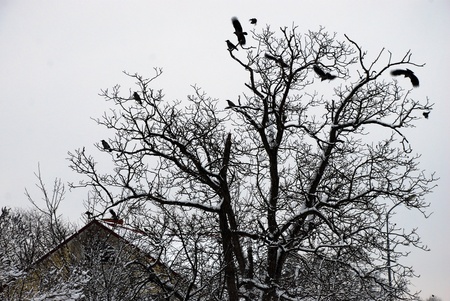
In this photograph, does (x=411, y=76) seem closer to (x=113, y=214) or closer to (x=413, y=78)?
(x=413, y=78)

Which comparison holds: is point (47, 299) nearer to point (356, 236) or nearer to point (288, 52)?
point (356, 236)

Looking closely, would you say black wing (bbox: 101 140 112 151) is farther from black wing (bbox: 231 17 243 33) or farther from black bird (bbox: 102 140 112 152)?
black wing (bbox: 231 17 243 33)

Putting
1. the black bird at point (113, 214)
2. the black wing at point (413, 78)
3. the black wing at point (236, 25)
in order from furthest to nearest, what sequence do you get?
the black bird at point (113, 214) → the black wing at point (236, 25) → the black wing at point (413, 78)

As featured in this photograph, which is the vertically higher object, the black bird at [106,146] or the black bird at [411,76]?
the black bird at [411,76]

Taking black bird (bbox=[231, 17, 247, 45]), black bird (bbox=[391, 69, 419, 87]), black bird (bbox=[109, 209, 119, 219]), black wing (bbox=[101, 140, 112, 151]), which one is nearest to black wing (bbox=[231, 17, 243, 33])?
black bird (bbox=[231, 17, 247, 45])

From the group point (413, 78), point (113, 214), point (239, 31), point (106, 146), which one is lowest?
point (113, 214)

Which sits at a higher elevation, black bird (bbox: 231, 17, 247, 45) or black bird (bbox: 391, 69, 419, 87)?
black bird (bbox: 231, 17, 247, 45)

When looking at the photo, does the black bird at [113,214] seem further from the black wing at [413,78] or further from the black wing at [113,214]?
the black wing at [413,78]

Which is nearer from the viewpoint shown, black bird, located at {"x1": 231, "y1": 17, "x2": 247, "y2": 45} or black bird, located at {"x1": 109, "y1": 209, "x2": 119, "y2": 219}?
black bird, located at {"x1": 231, "y1": 17, "x2": 247, "y2": 45}

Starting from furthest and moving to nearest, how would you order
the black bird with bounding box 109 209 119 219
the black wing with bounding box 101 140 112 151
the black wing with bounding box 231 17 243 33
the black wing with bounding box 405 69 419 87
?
the black wing with bounding box 101 140 112 151 < the black bird with bounding box 109 209 119 219 < the black wing with bounding box 231 17 243 33 < the black wing with bounding box 405 69 419 87

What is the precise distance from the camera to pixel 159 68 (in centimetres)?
1128

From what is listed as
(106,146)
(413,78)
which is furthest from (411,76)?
(106,146)

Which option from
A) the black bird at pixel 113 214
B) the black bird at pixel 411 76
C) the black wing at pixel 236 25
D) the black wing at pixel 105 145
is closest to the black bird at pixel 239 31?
the black wing at pixel 236 25

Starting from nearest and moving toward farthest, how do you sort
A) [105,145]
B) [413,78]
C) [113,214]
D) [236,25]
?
[413,78] → [236,25] → [113,214] → [105,145]
